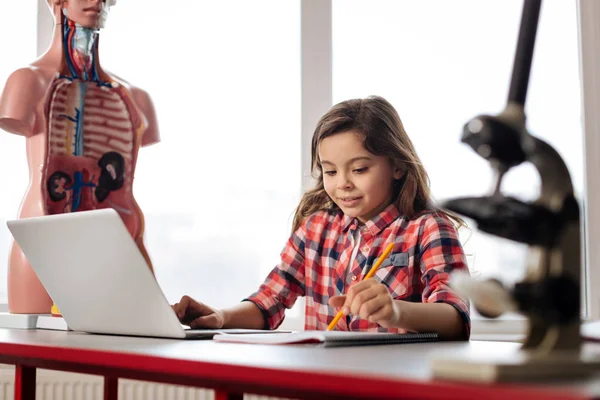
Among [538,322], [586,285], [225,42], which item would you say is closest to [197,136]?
[225,42]

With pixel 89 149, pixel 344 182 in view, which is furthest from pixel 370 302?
pixel 89 149

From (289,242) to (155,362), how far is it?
1037 mm

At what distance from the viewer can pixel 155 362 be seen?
715 millimetres

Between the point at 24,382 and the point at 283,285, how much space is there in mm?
659

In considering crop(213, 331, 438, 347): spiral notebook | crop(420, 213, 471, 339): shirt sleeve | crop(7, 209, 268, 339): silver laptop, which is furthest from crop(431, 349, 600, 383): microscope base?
crop(420, 213, 471, 339): shirt sleeve

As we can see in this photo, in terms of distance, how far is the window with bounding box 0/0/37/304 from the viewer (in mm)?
2637

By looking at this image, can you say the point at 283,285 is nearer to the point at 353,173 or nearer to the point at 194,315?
the point at 353,173

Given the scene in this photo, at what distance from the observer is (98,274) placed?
1.01m

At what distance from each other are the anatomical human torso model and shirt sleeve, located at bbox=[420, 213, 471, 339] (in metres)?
0.67

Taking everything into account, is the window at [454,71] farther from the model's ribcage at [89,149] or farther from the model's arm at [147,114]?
the model's ribcage at [89,149]

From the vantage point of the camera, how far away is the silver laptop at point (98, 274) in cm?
95

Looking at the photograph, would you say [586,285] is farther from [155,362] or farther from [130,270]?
[155,362]

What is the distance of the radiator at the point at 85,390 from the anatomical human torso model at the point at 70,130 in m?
0.66

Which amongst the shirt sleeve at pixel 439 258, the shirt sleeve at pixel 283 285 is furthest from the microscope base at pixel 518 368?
the shirt sleeve at pixel 283 285
